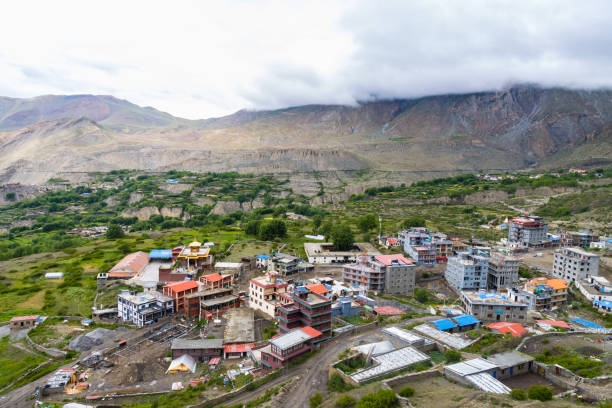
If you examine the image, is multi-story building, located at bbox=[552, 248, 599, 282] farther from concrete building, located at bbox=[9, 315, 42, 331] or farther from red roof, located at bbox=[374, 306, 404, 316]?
concrete building, located at bbox=[9, 315, 42, 331]

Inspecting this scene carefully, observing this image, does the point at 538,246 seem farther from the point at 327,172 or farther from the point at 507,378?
the point at 327,172

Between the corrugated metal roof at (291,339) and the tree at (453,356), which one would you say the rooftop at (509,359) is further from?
the corrugated metal roof at (291,339)

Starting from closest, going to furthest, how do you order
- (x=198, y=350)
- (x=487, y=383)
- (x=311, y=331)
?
(x=487, y=383) → (x=311, y=331) → (x=198, y=350)

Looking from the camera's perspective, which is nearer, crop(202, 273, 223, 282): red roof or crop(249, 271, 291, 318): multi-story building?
crop(249, 271, 291, 318): multi-story building

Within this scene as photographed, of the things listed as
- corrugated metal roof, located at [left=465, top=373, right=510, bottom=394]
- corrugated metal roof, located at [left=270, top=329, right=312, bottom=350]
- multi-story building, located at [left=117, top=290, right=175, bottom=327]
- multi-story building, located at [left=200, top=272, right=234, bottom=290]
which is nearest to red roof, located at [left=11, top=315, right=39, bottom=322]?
multi-story building, located at [left=117, top=290, right=175, bottom=327]

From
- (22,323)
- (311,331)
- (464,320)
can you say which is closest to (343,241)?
(464,320)

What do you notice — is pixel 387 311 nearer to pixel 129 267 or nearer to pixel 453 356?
pixel 453 356

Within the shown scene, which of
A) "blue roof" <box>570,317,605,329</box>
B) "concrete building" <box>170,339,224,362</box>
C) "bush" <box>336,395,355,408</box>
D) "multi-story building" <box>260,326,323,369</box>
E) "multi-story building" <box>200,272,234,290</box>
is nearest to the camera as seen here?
"bush" <box>336,395,355,408</box>

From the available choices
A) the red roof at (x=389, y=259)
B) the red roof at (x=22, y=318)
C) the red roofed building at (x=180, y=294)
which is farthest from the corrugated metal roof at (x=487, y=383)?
the red roof at (x=22, y=318)
